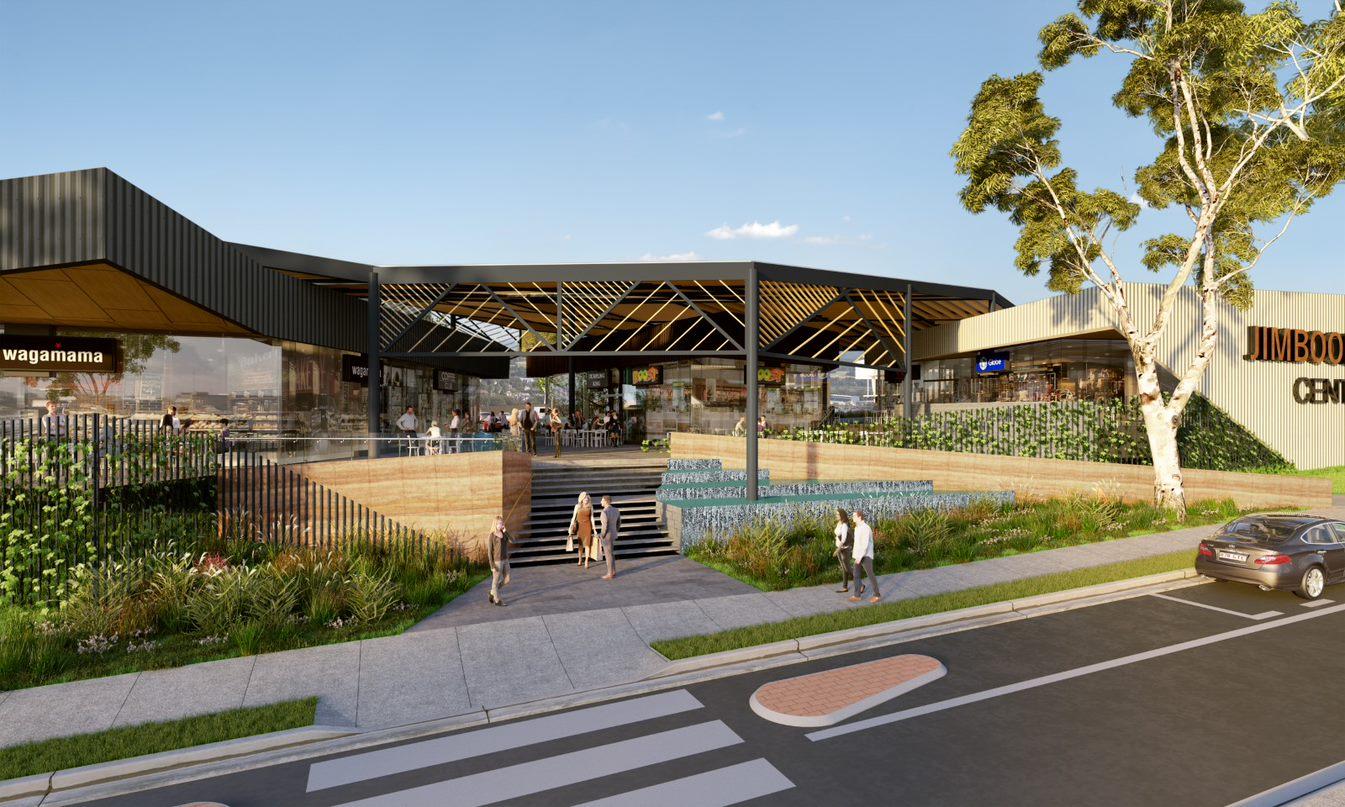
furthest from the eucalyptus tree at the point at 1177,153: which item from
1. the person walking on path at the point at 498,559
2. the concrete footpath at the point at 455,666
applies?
the person walking on path at the point at 498,559

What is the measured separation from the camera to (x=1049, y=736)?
23.7 ft

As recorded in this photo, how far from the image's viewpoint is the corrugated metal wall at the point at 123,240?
43.3ft

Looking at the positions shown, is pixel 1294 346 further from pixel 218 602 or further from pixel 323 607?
pixel 218 602

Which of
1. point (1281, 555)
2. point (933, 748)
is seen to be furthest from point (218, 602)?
point (1281, 555)

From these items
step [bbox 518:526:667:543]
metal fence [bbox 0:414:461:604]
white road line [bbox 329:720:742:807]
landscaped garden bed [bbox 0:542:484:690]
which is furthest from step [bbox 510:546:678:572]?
white road line [bbox 329:720:742:807]

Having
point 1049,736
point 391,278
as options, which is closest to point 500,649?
point 1049,736

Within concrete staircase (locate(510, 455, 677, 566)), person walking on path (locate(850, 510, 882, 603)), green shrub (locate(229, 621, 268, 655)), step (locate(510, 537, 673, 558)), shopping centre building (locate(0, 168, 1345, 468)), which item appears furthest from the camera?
concrete staircase (locate(510, 455, 677, 566))

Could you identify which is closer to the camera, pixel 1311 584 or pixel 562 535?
pixel 1311 584

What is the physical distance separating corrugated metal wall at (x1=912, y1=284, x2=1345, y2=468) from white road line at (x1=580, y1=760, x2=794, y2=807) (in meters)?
22.0

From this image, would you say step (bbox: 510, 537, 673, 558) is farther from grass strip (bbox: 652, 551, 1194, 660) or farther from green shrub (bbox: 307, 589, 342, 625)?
grass strip (bbox: 652, 551, 1194, 660)

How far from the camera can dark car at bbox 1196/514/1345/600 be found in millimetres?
12258

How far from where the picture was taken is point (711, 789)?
6.28m

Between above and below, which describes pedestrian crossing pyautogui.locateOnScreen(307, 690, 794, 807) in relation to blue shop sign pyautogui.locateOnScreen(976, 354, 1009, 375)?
below

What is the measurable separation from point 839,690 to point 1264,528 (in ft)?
34.1
